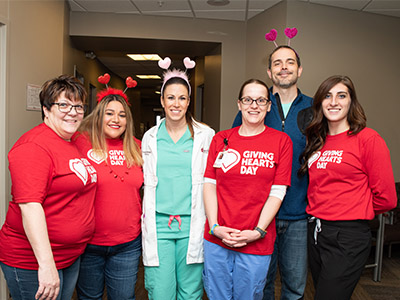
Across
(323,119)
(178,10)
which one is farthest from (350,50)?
(323,119)

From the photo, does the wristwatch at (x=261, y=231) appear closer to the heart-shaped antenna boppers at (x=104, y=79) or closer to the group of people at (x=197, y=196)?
the group of people at (x=197, y=196)

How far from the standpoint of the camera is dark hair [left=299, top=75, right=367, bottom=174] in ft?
5.95

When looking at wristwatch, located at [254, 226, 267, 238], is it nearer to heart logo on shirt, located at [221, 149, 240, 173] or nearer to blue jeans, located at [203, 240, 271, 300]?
blue jeans, located at [203, 240, 271, 300]

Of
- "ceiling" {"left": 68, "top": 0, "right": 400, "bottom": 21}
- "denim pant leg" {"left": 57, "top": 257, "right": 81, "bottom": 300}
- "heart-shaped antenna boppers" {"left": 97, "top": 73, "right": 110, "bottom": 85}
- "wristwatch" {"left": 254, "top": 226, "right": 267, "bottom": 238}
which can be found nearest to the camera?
"denim pant leg" {"left": 57, "top": 257, "right": 81, "bottom": 300}

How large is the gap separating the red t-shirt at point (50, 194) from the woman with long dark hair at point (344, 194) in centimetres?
120

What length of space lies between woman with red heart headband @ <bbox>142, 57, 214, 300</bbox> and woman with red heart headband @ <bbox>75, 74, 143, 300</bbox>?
8 centimetres

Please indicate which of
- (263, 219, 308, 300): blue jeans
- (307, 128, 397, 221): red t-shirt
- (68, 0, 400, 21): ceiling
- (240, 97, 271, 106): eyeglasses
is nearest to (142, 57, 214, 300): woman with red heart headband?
(240, 97, 271, 106): eyeglasses

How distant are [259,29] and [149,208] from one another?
12.9 ft

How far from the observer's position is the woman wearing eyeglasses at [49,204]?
1411mm

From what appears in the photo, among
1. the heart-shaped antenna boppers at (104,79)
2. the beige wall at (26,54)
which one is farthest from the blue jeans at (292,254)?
the beige wall at (26,54)

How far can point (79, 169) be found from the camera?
1609 millimetres

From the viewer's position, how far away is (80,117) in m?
1.64

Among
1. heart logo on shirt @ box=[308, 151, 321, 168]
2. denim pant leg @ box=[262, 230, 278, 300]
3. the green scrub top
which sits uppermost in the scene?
heart logo on shirt @ box=[308, 151, 321, 168]

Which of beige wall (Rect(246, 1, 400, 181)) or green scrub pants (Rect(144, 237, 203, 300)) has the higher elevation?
beige wall (Rect(246, 1, 400, 181))
